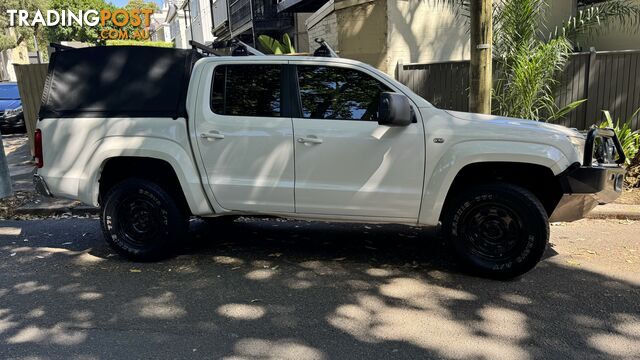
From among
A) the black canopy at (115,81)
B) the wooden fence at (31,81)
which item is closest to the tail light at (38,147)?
the black canopy at (115,81)

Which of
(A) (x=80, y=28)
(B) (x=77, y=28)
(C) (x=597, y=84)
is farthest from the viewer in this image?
(B) (x=77, y=28)

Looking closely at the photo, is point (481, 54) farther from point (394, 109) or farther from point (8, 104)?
point (8, 104)

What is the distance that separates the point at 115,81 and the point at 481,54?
3.95 m

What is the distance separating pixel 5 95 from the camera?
55.6 ft

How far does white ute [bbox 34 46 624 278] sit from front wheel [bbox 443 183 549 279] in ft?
0.04

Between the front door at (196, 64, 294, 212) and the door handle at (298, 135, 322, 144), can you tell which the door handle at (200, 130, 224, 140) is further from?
the door handle at (298, 135, 322, 144)

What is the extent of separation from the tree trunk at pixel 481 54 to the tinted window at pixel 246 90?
100.0 inches

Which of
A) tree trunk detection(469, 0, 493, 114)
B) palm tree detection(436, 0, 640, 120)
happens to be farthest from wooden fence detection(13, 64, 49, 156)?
tree trunk detection(469, 0, 493, 114)

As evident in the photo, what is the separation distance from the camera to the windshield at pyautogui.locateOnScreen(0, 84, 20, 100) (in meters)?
16.8

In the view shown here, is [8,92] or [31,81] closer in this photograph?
[31,81]

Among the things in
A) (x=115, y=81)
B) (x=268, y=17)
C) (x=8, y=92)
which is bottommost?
(x=115, y=81)

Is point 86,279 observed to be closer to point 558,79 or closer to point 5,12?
point 558,79

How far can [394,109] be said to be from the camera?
4.11 meters

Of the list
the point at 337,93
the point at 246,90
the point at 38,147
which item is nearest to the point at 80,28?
the point at 38,147
